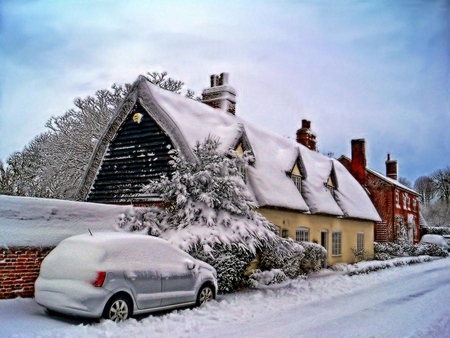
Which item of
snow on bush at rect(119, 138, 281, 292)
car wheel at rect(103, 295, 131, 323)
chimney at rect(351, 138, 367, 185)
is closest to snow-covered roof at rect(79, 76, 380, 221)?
snow on bush at rect(119, 138, 281, 292)

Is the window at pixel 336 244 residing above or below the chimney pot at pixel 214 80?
below

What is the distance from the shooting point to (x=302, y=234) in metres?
21.6

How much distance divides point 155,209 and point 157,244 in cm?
413

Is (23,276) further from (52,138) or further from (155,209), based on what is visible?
(52,138)

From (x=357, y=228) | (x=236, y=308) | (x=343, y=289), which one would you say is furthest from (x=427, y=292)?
(x=357, y=228)

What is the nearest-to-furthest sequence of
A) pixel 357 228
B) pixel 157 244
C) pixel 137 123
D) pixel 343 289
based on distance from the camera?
pixel 157 244
pixel 343 289
pixel 137 123
pixel 357 228

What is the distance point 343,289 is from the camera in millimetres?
15391

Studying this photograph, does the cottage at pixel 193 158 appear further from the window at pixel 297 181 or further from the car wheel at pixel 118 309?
the car wheel at pixel 118 309

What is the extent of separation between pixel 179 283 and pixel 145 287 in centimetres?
112

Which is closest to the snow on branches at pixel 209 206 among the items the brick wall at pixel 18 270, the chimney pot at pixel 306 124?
Answer: the brick wall at pixel 18 270

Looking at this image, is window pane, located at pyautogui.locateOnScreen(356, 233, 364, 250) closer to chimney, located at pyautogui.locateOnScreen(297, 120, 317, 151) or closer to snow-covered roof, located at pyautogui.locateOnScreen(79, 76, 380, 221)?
snow-covered roof, located at pyautogui.locateOnScreen(79, 76, 380, 221)

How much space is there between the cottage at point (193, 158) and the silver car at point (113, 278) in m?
6.14

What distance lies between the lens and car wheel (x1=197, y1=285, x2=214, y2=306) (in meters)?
10.8

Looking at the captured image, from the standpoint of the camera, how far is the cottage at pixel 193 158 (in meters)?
17.0
